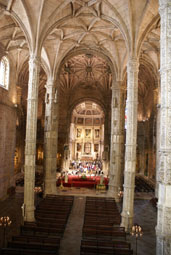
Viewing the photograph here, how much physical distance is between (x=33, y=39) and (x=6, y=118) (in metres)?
9.31

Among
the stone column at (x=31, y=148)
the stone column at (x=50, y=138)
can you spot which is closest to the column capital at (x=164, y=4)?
the stone column at (x=31, y=148)

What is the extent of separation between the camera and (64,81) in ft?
137

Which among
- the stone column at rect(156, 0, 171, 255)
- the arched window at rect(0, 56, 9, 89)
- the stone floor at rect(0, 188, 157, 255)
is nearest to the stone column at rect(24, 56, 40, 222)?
the stone floor at rect(0, 188, 157, 255)

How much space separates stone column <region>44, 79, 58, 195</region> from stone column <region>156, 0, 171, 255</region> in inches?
717

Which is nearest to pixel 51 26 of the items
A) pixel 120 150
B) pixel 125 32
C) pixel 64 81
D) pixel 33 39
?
pixel 33 39

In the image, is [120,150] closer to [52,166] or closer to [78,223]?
[52,166]

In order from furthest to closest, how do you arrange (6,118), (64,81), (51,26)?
(64,81), (6,118), (51,26)

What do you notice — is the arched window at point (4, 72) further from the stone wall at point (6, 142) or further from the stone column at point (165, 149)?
the stone column at point (165, 149)

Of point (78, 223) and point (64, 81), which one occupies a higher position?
point (64, 81)

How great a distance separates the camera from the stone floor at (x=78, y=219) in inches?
510

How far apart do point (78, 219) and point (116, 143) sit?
10.1 meters

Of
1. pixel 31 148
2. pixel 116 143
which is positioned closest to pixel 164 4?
pixel 31 148

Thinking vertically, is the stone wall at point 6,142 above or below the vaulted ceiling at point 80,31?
below

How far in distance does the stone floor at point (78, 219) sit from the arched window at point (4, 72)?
11776 millimetres
